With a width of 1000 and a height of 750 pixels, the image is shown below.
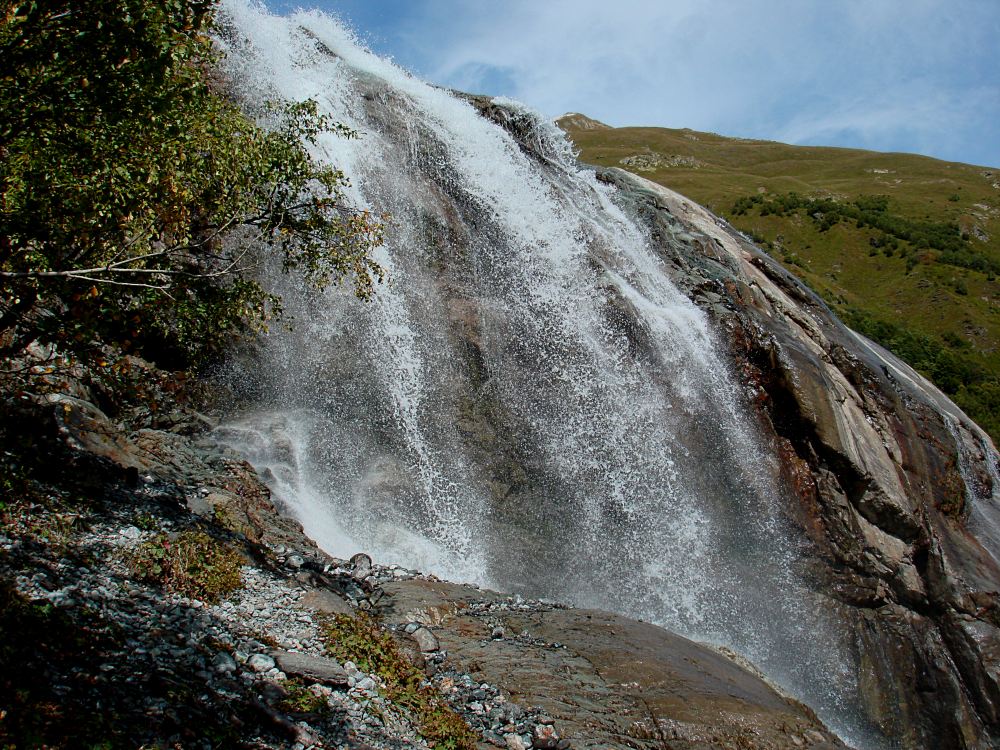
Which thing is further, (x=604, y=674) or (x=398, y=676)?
(x=604, y=674)

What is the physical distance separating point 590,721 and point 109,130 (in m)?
10.6

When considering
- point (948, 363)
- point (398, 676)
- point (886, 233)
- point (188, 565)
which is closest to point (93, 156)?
point (188, 565)

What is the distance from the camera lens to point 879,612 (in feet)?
71.8

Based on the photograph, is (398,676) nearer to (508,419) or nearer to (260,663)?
(260,663)

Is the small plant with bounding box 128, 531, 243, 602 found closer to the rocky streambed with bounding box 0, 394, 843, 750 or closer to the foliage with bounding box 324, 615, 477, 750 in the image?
the rocky streambed with bounding box 0, 394, 843, 750

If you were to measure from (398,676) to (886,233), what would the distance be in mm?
106037

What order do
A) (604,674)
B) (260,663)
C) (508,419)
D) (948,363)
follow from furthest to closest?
(948,363) → (508,419) → (604,674) → (260,663)

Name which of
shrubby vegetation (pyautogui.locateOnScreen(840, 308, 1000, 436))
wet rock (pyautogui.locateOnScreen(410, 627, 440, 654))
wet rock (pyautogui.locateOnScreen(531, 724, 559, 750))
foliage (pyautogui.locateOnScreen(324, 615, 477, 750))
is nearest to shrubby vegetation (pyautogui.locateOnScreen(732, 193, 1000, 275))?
shrubby vegetation (pyautogui.locateOnScreen(840, 308, 1000, 436))

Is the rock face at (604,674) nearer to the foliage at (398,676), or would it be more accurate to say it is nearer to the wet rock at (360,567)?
the wet rock at (360,567)

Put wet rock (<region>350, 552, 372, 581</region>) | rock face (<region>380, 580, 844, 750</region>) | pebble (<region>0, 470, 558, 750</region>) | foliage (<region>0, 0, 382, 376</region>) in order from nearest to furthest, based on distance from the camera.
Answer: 1. foliage (<region>0, 0, 382, 376</region>)
2. pebble (<region>0, 470, 558, 750</region>)
3. rock face (<region>380, 580, 844, 750</region>)
4. wet rock (<region>350, 552, 372, 581</region>)

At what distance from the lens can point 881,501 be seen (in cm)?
2306

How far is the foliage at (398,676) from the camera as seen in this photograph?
8.62m

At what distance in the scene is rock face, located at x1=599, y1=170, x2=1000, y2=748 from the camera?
834 inches

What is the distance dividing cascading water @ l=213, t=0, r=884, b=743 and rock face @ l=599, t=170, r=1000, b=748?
131cm
